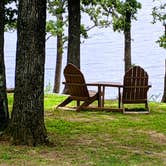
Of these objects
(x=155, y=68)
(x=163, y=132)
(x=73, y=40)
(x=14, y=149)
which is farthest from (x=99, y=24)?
(x=14, y=149)

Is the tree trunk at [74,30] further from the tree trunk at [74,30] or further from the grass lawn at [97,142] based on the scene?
the grass lawn at [97,142]

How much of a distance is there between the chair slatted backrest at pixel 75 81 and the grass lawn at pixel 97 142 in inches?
16.7

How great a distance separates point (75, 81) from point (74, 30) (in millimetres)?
3905

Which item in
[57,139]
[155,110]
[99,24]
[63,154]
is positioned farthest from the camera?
[99,24]

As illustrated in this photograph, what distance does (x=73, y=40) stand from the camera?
1312 cm

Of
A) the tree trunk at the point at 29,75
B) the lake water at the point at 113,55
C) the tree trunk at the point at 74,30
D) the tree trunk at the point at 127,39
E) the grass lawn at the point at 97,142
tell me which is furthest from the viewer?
the lake water at the point at 113,55

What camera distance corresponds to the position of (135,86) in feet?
30.9

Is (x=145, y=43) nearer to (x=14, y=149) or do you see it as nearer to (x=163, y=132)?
(x=163, y=132)

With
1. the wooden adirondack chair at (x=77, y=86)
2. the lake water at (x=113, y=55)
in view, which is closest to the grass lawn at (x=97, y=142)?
the wooden adirondack chair at (x=77, y=86)

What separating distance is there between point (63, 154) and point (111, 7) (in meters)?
11.8

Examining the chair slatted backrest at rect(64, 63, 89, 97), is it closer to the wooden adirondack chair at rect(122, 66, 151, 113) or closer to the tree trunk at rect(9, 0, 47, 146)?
the wooden adirondack chair at rect(122, 66, 151, 113)

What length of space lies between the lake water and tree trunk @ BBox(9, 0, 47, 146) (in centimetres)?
1451

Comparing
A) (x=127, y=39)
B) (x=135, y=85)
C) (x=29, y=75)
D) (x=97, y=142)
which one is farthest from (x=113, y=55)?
(x=29, y=75)

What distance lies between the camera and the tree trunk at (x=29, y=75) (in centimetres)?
577
